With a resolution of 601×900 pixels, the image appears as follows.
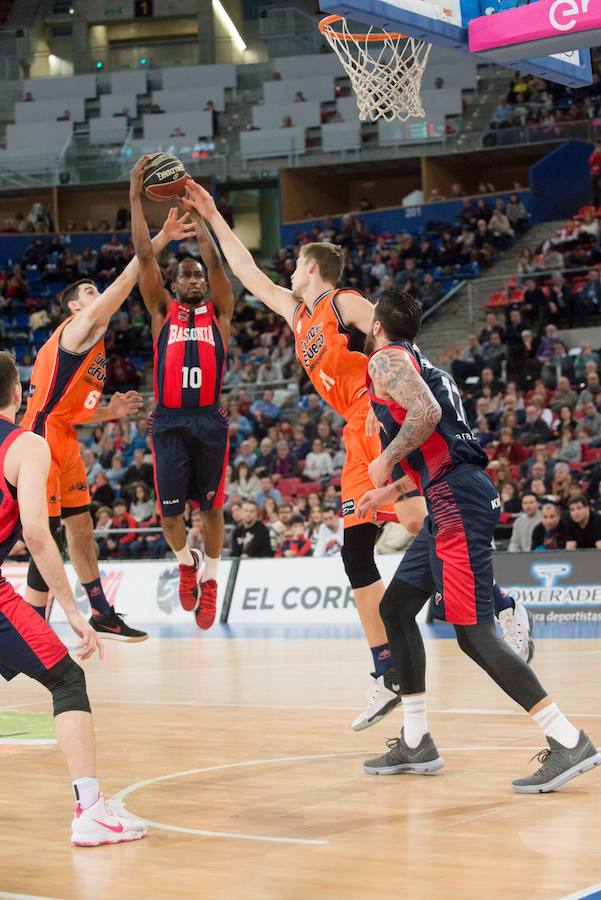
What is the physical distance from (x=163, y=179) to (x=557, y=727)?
3976 millimetres

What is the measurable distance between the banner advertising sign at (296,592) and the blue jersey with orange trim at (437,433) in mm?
9137

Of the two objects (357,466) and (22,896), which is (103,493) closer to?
(357,466)

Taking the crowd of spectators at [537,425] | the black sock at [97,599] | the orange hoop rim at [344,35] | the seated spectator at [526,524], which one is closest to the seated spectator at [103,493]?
the crowd of spectators at [537,425]

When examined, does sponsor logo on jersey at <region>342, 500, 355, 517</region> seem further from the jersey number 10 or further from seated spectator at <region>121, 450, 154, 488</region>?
seated spectator at <region>121, 450, 154, 488</region>

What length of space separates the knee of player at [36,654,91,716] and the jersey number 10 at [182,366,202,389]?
3.56 meters

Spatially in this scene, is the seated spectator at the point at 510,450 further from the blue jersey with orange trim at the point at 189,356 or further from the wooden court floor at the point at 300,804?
the blue jersey with orange trim at the point at 189,356

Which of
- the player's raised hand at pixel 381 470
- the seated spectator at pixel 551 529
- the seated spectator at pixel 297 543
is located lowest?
the seated spectator at pixel 297 543

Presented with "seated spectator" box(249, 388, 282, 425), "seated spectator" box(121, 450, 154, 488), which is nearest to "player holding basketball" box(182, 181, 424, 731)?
"seated spectator" box(121, 450, 154, 488)

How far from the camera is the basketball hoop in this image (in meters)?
8.67

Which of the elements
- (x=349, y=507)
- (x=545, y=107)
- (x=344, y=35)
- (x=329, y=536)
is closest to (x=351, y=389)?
(x=349, y=507)

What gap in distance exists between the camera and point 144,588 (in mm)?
16281

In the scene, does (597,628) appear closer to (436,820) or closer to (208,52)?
(436,820)

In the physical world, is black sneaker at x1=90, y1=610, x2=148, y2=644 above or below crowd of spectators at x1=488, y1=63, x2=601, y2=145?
below

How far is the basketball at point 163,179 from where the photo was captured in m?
7.25
